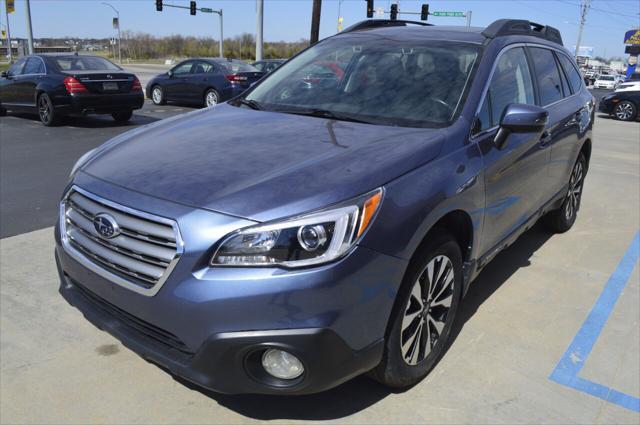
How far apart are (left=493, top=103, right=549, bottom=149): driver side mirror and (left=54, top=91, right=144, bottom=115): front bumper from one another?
10244 mm

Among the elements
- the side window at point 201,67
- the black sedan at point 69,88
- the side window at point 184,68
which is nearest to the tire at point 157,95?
the side window at point 184,68

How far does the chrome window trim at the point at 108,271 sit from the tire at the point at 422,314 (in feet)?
3.16

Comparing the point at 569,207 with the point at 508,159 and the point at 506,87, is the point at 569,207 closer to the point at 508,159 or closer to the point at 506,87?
the point at 506,87

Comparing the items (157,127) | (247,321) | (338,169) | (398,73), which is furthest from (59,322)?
(398,73)

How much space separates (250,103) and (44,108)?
9919 mm

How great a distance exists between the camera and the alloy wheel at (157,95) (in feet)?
57.1

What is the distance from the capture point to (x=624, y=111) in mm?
18344

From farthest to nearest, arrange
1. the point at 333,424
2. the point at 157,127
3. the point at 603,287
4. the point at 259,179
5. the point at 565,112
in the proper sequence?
1. the point at 565,112
2. the point at 603,287
3. the point at 157,127
4. the point at 333,424
5. the point at 259,179

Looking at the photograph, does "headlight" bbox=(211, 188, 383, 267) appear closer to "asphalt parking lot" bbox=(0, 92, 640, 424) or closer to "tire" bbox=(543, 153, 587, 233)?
"asphalt parking lot" bbox=(0, 92, 640, 424)

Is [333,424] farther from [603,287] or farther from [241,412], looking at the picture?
[603,287]

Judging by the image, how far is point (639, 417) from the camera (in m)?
2.65

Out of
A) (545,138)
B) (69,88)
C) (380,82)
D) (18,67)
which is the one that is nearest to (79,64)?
(69,88)

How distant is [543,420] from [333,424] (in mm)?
996

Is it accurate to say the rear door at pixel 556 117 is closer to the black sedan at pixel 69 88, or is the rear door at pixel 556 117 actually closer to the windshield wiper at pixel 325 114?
the windshield wiper at pixel 325 114
